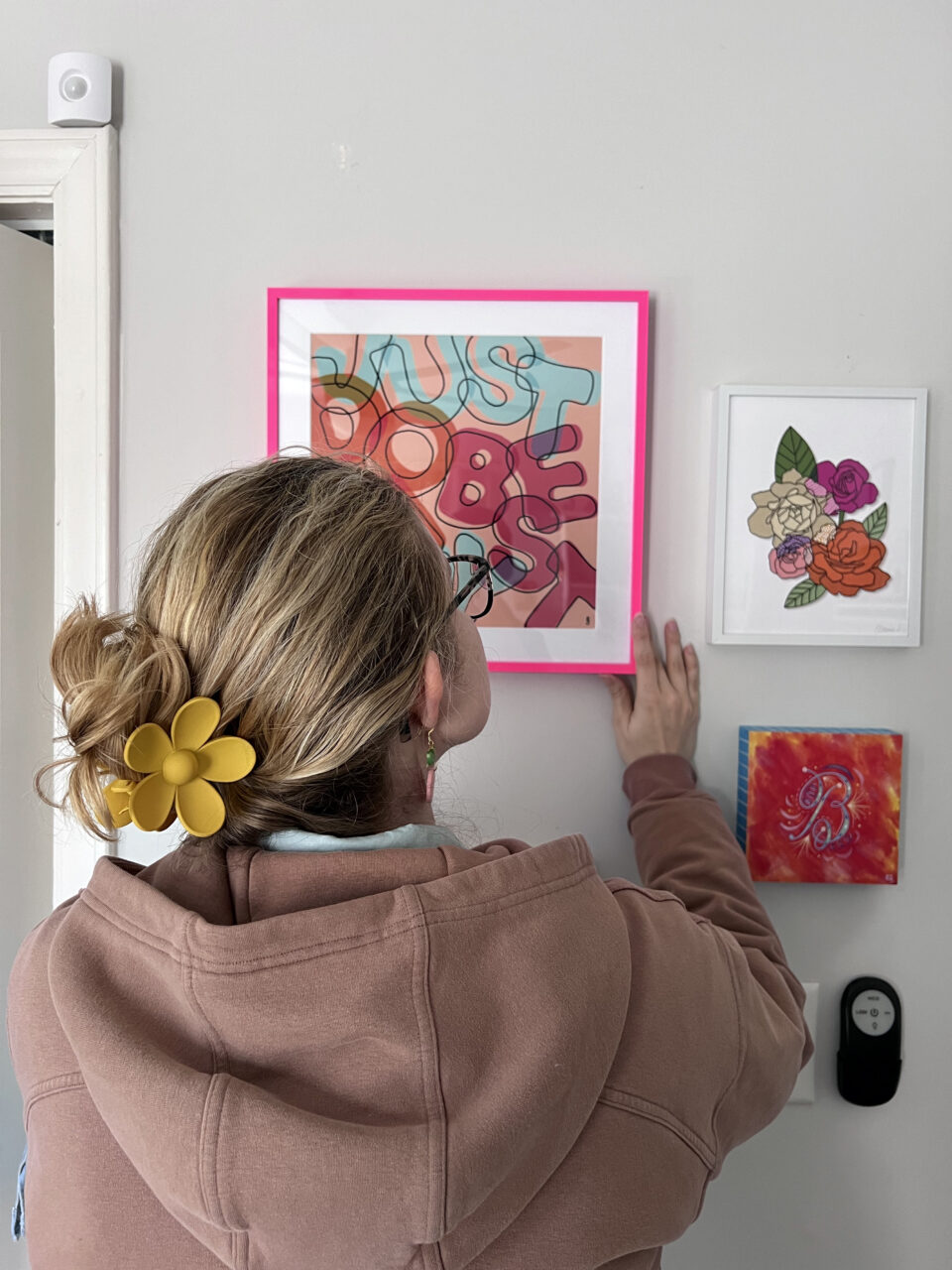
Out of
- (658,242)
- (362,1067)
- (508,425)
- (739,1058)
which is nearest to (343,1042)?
(362,1067)

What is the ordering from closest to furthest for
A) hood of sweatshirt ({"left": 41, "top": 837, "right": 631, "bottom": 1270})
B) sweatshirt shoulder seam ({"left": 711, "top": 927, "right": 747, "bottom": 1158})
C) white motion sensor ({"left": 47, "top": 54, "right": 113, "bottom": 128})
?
hood of sweatshirt ({"left": 41, "top": 837, "right": 631, "bottom": 1270}), sweatshirt shoulder seam ({"left": 711, "top": 927, "right": 747, "bottom": 1158}), white motion sensor ({"left": 47, "top": 54, "right": 113, "bottom": 128})

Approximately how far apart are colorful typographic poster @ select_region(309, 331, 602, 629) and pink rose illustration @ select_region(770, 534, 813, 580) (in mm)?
218

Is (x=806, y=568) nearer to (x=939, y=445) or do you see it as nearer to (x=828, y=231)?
(x=939, y=445)

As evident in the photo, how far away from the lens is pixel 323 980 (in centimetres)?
57

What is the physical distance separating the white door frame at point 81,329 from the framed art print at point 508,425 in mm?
206

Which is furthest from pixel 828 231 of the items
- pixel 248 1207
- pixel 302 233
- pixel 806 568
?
pixel 248 1207

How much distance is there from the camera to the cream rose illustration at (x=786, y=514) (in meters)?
1.05

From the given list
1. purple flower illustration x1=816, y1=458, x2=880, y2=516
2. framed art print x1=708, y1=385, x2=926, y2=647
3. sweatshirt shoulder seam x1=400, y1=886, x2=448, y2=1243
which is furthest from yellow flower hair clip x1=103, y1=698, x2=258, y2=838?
purple flower illustration x1=816, y1=458, x2=880, y2=516

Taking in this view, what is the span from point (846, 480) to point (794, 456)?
0.22 feet

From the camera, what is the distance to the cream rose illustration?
41.5 inches

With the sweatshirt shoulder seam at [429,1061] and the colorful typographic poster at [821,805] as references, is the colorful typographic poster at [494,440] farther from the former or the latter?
the sweatshirt shoulder seam at [429,1061]

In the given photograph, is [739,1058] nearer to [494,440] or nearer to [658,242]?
[494,440]

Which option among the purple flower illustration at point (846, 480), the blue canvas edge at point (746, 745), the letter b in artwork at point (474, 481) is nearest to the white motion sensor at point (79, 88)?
the letter b in artwork at point (474, 481)
